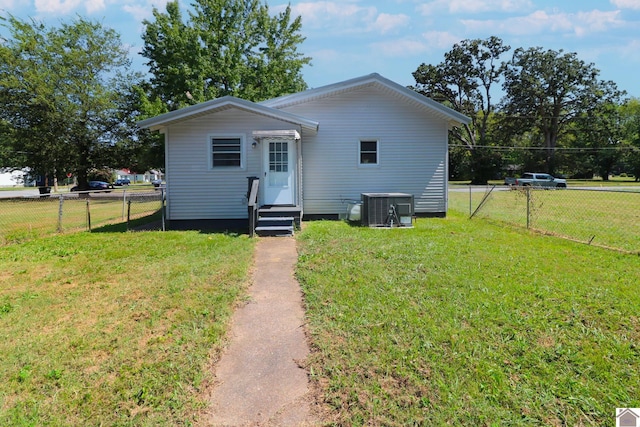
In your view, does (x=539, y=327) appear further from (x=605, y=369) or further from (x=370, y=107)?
(x=370, y=107)

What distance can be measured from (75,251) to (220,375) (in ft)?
20.3

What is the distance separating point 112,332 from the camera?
3695mm

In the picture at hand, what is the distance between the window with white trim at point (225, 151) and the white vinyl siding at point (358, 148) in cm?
209

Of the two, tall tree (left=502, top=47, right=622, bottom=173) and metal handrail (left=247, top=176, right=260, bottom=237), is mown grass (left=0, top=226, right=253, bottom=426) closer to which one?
metal handrail (left=247, top=176, right=260, bottom=237)

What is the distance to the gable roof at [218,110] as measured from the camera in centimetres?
948

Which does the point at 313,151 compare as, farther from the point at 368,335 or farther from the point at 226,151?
the point at 368,335

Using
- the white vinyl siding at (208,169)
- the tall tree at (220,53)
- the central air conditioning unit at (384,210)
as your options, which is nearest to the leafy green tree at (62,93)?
the tall tree at (220,53)

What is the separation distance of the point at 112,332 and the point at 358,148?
8954 mm

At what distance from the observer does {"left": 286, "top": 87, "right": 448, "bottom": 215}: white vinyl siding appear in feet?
37.0

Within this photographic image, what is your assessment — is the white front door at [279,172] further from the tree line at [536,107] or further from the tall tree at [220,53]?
the tree line at [536,107]

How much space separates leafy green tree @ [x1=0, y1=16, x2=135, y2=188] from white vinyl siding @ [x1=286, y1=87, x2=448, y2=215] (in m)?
22.3

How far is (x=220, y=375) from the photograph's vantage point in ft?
9.80

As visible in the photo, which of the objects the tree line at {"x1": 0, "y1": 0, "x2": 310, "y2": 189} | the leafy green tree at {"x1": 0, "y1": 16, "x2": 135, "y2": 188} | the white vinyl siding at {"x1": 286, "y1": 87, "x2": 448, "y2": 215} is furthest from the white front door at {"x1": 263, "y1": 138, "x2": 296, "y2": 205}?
the leafy green tree at {"x1": 0, "y1": 16, "x2": 135, "y2": 188}

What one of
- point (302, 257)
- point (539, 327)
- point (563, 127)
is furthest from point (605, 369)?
point (563, 127)
